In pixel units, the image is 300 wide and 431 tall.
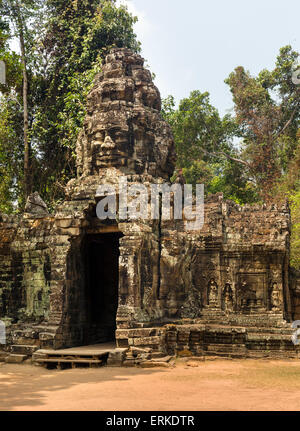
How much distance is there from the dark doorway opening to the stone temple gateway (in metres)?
0.03

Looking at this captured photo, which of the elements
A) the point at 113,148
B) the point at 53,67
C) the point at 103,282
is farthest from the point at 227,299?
the point at 53,67

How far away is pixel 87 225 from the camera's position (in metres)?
11.7

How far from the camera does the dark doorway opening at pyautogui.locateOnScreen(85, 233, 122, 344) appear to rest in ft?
42.1

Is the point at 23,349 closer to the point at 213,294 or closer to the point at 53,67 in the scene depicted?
the point at 213,294

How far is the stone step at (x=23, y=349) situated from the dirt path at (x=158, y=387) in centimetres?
59

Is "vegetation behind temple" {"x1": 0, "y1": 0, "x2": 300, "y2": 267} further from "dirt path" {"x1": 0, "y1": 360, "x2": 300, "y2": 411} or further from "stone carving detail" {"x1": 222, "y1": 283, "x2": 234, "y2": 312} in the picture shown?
"dirt path" {"x1": 0, "y1": 360, "x2": 300, "y2": 411}

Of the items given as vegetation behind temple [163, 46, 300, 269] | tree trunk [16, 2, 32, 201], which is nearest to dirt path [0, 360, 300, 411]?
tree trunk [16, 2, 32, 201]

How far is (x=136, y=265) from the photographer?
10562 millimetres

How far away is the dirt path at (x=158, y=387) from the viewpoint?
6.30m

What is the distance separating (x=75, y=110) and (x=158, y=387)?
642 inches

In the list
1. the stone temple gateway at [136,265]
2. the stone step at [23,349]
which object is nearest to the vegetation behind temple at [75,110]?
the stone temple gateway at [136,265]

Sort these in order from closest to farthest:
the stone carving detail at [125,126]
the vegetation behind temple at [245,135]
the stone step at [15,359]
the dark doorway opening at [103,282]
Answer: the stone step at [15,359] → the stone carving detail at [125,126] → the dark doorway opening at [103,282] → the vegetation behind temple at [245,135]

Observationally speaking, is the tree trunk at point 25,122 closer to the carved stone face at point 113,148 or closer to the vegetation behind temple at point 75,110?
the vegetation behind temple at point 75,110
